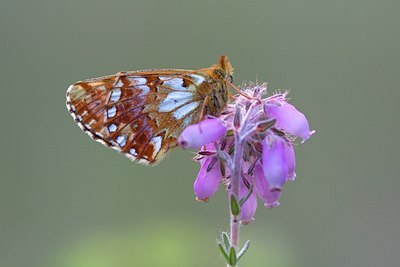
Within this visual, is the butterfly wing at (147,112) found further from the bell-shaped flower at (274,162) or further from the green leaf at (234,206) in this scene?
the green leaf at (234,206)

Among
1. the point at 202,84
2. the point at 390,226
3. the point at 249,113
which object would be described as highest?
the point at 390,226

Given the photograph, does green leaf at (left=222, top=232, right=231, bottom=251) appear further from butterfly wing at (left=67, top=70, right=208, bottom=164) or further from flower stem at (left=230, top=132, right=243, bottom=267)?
butterfly wing at (left=67, top=70, right=208, bottom=164)

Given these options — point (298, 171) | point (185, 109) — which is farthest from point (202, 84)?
point (298, 171)

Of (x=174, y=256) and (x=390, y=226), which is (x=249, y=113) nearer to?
(x=174, y=256)

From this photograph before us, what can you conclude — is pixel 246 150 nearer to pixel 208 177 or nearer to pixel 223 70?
pixel 208 177

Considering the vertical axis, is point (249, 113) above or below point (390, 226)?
below

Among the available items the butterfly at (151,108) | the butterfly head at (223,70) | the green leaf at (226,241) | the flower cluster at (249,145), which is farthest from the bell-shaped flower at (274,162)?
the butterfly head at (223,70)
